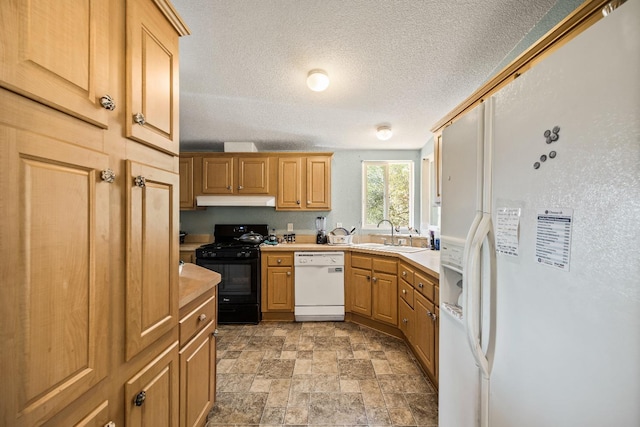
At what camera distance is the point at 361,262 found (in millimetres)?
3057

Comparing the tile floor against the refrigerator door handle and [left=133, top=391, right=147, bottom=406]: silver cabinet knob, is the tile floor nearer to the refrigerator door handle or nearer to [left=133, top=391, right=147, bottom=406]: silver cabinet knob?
[left=133, top=391, right=147, bottom=406]: silver cabinet knob

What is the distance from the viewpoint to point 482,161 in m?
0.93

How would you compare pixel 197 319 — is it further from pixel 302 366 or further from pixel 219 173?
pixel 219 173

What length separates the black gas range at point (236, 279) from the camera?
3037 mm

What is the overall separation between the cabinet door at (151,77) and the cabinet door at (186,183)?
2.64m

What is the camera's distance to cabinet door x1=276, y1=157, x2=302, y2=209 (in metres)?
3.47

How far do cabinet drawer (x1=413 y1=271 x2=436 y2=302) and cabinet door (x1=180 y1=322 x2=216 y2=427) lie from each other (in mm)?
1549

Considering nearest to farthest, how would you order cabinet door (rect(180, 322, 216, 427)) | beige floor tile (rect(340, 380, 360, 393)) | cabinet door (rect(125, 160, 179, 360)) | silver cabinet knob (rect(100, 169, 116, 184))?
silver cabinet knob (rect(100, 169, 116, 184)) < cabinet door (rect(125, 160, 179, 360)) < cabinet door (rect(180, 322, 216, 427)) < beige floor tile (rect(340, 380, 360, 393))

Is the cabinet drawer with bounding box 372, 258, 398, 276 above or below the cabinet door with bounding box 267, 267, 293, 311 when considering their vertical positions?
above

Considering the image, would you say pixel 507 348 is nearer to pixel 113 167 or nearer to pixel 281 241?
pixel 113 167

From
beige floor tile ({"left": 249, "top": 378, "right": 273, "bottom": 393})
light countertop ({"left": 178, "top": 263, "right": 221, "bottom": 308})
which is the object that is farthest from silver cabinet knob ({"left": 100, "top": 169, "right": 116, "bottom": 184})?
beige floor tile ({"left": 249, "top": 378, "right": 273, "bottom": 393})

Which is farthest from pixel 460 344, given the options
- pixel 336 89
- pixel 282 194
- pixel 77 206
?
pixel 282 194

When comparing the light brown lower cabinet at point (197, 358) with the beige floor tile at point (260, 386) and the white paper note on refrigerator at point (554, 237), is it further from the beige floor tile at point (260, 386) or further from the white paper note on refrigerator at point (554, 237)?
the white paper note on refrigerator at point (554, 237)

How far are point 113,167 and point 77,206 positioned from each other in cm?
17
